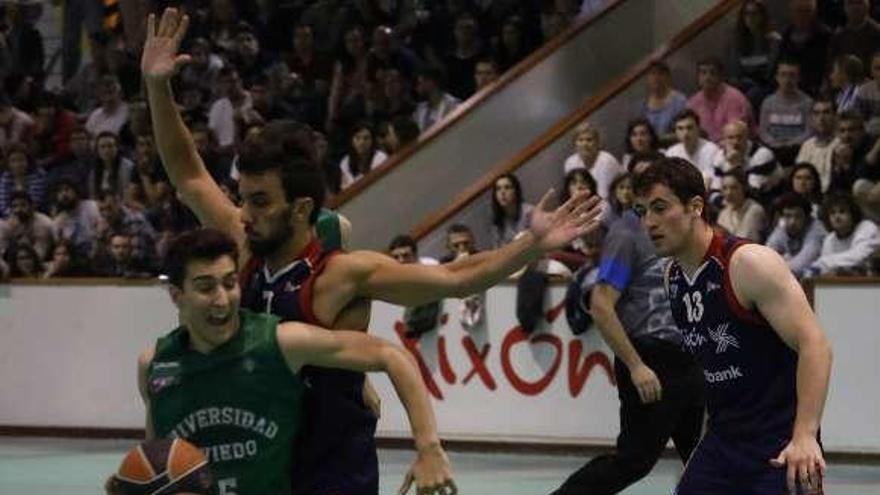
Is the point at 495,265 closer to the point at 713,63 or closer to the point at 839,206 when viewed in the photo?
the point at 839,206

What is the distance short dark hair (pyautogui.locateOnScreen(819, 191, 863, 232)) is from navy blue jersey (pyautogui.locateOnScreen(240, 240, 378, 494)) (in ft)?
28.5

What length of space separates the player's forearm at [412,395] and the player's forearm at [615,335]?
410 cm

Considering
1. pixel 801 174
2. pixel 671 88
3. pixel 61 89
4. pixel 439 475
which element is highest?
pixel 61 89

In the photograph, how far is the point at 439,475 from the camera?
5.58 metres

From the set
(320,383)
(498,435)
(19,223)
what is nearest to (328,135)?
(19,223)

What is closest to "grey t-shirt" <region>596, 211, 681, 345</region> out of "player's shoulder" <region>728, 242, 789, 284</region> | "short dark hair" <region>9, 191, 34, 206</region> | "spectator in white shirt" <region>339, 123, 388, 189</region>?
"player's shoulder" <region>728, 242, 789, 284</region>

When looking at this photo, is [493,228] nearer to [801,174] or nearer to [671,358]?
[801,174]

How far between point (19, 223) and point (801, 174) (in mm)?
7016

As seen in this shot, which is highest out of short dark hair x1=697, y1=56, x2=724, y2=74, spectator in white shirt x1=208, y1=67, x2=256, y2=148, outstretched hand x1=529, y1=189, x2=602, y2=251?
spectator in white shirt x1=208, y1=67, x2=256, y2=148

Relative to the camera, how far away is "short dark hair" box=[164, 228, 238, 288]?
560cm

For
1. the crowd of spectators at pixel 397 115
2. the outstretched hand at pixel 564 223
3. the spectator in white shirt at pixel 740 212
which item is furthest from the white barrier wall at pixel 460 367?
the outstretched hand at pixel 564 223

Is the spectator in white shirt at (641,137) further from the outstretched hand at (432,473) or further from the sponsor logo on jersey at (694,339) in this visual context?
the outstretched hand at (432,473)

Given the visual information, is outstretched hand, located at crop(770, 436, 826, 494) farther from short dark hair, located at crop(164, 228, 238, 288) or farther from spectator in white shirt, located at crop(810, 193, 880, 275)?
spectator in white shirt, located at crop(810, 193, 880, 275)

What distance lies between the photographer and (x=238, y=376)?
18.6 ft
